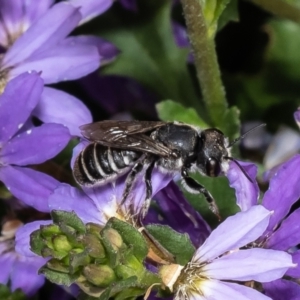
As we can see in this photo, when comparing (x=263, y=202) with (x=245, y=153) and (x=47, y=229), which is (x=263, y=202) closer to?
(x=47, y=229)

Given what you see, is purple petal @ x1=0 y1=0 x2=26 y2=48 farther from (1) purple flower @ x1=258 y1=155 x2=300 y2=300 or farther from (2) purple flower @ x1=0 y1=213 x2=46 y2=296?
(1) purple flower @ x1=258 y1=155 x2=300 y2=300

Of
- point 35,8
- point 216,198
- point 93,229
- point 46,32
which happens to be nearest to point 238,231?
point 93,229

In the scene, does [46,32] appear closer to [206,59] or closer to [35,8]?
[35,8]

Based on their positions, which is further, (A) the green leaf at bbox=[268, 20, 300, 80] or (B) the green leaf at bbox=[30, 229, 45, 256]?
(A) the green leaf at bbox=[268, 20, 300, 80]

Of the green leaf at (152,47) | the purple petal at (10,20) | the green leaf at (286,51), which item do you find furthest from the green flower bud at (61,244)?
the green leaf at (286,51)

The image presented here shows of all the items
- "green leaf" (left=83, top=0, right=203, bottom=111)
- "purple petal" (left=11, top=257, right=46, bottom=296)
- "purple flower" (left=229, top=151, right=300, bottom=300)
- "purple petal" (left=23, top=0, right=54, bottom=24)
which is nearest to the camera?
"purple flower" (left=229, top=151, right=300, bottom=300)

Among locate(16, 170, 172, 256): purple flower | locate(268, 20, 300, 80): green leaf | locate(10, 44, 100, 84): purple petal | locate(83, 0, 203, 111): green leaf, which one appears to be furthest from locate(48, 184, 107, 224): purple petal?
locate(268, 20, 300, 80): green leaf

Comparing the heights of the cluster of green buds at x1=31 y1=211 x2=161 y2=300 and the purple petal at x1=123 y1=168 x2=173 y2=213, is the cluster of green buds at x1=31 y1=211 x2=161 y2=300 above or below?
above

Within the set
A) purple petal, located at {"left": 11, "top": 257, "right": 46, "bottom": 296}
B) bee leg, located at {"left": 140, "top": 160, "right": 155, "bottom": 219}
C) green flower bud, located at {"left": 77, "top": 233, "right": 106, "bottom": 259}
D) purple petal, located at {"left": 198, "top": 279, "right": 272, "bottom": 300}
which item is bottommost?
purple petal, located at {"left": 11, "top": 257, "right": 46, "bottom": 296}
